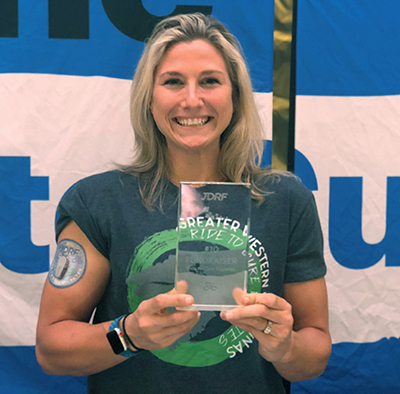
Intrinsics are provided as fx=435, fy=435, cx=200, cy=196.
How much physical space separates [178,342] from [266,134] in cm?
84

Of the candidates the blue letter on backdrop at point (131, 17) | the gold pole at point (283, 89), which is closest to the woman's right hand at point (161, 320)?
the gold pole at point (283, 89)

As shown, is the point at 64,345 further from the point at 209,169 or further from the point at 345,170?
the point at 345,170

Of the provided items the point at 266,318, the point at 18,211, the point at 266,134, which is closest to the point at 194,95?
the point at 266,318

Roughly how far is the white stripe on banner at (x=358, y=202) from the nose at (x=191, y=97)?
651 mm

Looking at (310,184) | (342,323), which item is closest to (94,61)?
(310,184)

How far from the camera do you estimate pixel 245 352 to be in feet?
3.27

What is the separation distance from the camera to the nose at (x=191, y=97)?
38.3 inches

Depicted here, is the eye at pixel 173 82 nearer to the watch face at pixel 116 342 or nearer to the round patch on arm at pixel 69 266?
the round patch on arm at pixel 69 266

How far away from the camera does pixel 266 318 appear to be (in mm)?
765

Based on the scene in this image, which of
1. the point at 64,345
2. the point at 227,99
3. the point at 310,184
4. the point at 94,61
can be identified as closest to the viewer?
the point at 64,345

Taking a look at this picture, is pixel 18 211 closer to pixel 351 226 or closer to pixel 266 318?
pixel 266 318

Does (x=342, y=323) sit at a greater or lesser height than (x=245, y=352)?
lesser

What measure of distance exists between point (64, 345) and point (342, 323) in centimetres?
104

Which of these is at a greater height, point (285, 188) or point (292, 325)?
point (285, 188)
